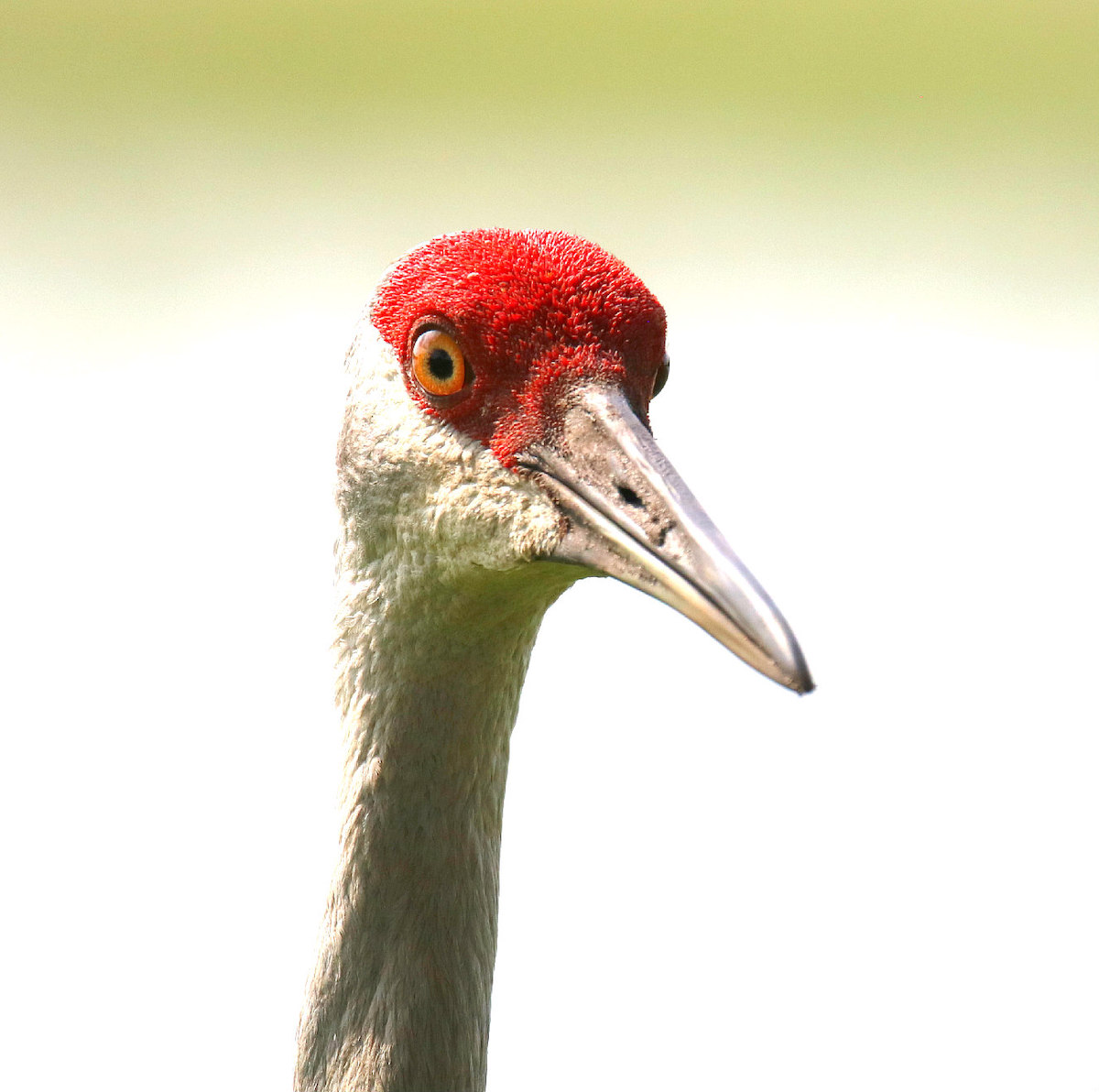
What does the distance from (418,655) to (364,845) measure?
0.22m

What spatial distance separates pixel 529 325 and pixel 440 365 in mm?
99

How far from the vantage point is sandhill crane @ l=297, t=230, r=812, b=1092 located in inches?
41.4

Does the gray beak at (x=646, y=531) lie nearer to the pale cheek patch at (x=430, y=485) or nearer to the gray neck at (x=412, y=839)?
the pale cheek patch at (x=430, y=485)

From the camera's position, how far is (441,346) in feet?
3.75

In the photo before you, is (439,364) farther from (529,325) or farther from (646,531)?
(646,531)

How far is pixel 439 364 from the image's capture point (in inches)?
45.2

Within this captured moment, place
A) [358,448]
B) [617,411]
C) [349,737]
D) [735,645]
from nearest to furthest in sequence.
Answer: [735,645] < [617,411] < [358,448] < [349,737]

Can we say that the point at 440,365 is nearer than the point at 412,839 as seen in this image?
Yes

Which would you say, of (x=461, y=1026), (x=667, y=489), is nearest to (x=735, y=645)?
(x=667, y=489)

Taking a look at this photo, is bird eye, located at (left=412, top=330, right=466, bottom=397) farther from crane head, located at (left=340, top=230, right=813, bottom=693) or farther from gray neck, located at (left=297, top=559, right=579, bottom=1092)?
gray neck, located at (left=297, top=559, right=579, bottom=1092)

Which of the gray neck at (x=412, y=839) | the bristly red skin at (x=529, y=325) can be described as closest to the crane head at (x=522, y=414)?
the bristly red skin at (x=529, y=325)

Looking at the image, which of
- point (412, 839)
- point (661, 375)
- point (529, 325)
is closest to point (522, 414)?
point (529, 325)

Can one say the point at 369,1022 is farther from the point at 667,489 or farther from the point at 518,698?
the point at 667,489

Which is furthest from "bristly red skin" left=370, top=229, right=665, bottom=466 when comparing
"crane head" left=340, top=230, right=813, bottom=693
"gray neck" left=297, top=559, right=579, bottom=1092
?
"gray neck" left=297, top=559, right=579, bottom=1092
